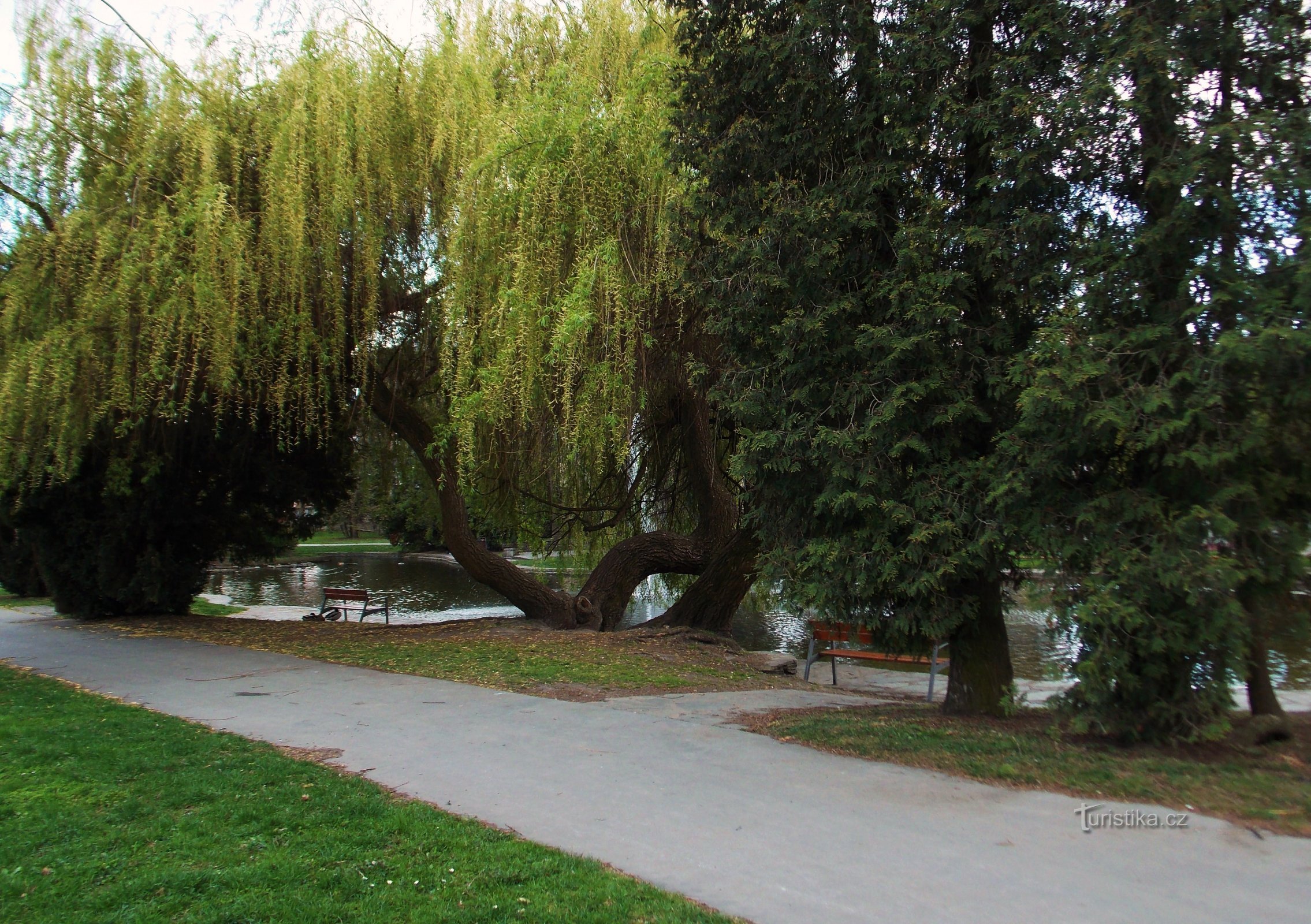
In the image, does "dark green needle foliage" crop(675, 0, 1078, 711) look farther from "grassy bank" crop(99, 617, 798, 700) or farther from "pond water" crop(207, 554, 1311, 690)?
"grassy bank" crop(99, 617, 798, 700)

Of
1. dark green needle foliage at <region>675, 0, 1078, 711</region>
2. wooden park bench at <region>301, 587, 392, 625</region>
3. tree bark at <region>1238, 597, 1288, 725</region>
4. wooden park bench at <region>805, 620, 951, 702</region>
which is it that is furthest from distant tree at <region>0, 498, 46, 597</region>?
tree bark at <region>1238, 597, 1288, 725</region>

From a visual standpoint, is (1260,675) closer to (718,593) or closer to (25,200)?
(718,593)

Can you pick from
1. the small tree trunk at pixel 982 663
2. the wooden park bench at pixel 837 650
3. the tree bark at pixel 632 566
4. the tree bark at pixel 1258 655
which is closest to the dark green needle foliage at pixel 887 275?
the small tree trunk at pixel 982 663

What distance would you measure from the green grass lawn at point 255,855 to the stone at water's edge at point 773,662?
7610mm

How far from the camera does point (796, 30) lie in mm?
7191

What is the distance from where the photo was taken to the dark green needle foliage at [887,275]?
653 cm

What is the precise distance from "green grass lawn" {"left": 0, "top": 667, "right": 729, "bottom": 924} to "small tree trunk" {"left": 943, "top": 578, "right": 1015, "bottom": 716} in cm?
444

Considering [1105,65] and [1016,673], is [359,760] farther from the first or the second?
[1016,673]

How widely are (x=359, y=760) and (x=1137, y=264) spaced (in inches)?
249

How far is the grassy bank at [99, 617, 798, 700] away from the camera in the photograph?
9.34 metres

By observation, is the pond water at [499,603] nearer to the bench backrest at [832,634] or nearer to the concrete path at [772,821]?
the bench backrest at [832,634]

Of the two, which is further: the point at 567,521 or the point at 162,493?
the point at 567,521

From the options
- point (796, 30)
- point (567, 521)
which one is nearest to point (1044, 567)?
point (796, 30)

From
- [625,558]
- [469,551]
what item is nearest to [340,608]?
[469,551]
